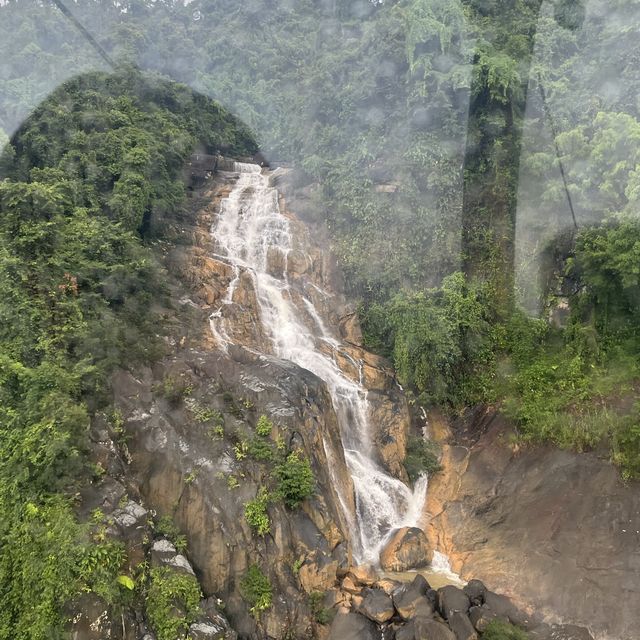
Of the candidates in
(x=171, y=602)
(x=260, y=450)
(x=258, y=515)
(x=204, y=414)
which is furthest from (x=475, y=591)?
(x=204, y=414)

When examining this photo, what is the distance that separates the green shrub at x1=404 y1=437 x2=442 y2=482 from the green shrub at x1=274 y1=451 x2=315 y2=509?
4718 mm

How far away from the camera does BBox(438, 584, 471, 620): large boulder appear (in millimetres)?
10664

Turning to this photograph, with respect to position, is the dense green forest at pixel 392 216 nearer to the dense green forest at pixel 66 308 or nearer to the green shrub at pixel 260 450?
the dense green forest at pixel 66 308

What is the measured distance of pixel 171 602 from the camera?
31.1 feet

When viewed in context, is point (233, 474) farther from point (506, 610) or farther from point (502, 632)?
point (506, 610)

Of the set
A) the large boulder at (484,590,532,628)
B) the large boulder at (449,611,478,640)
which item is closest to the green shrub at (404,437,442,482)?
the large boulder at (484,590,532,628)

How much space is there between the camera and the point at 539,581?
11750 millimetres

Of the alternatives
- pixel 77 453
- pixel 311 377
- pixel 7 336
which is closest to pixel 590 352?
pixel 311 377

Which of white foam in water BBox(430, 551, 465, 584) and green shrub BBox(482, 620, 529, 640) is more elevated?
green shrub BBox(482, 620, 529, 640)

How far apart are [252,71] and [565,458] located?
31.3 meters

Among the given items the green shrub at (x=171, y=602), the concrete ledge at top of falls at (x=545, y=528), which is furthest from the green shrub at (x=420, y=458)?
the green shrub at (x=171, y=602)

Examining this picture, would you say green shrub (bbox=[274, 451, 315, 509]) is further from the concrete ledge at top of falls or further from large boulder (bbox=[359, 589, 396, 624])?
the concrete ledge at top of falls

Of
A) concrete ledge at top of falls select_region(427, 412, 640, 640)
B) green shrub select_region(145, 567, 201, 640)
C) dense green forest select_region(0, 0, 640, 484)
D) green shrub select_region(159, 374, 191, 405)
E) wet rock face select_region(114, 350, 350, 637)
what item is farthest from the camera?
dense green forest select_region(0, 0, 640, 484)

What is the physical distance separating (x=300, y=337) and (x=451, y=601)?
952 cm
